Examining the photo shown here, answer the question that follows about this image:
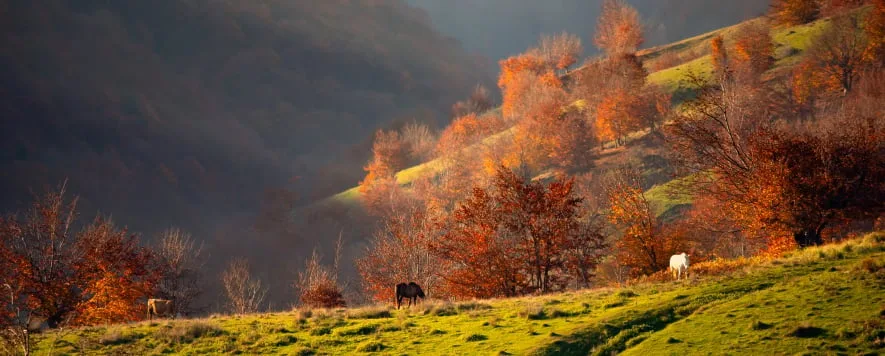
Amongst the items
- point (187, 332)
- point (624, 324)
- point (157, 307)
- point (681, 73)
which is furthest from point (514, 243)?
point (681, 73)

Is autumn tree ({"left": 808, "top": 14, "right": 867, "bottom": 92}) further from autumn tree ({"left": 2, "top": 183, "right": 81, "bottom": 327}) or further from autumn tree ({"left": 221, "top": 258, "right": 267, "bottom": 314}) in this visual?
autumn tree ({"left": 2, "top": 183, "right": 81, "bottom": 327})

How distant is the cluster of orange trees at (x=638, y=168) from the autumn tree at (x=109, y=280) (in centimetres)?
2182

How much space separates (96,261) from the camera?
165ft

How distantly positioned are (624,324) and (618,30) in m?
163

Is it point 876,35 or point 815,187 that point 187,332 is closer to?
point 815,187

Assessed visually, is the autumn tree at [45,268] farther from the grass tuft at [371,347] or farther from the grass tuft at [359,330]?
the grass tuft at [371,347]

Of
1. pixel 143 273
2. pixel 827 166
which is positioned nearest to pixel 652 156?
pixel 827 166

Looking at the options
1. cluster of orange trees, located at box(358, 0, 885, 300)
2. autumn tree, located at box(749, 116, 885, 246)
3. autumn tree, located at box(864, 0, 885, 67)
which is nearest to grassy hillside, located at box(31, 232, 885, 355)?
autumn tree, located at box(749, 116, 885, 246)

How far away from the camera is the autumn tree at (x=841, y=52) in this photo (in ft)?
303

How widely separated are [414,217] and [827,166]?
40296mm

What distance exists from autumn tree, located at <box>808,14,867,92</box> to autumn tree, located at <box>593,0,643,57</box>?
6278 centimetres

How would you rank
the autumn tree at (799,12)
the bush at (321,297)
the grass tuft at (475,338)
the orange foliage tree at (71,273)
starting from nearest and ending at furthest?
1. the grass tuft at (475,338)
2. the orange foliage tree at (71,273)
3. the bush at (321,297)
4. the autumn tree at (799,12)

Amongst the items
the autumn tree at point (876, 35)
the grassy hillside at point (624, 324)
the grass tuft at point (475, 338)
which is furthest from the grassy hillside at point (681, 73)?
the grass tuft at point (475, 338)

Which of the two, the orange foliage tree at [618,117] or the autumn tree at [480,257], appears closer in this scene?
the autumn tree at [480,257]
